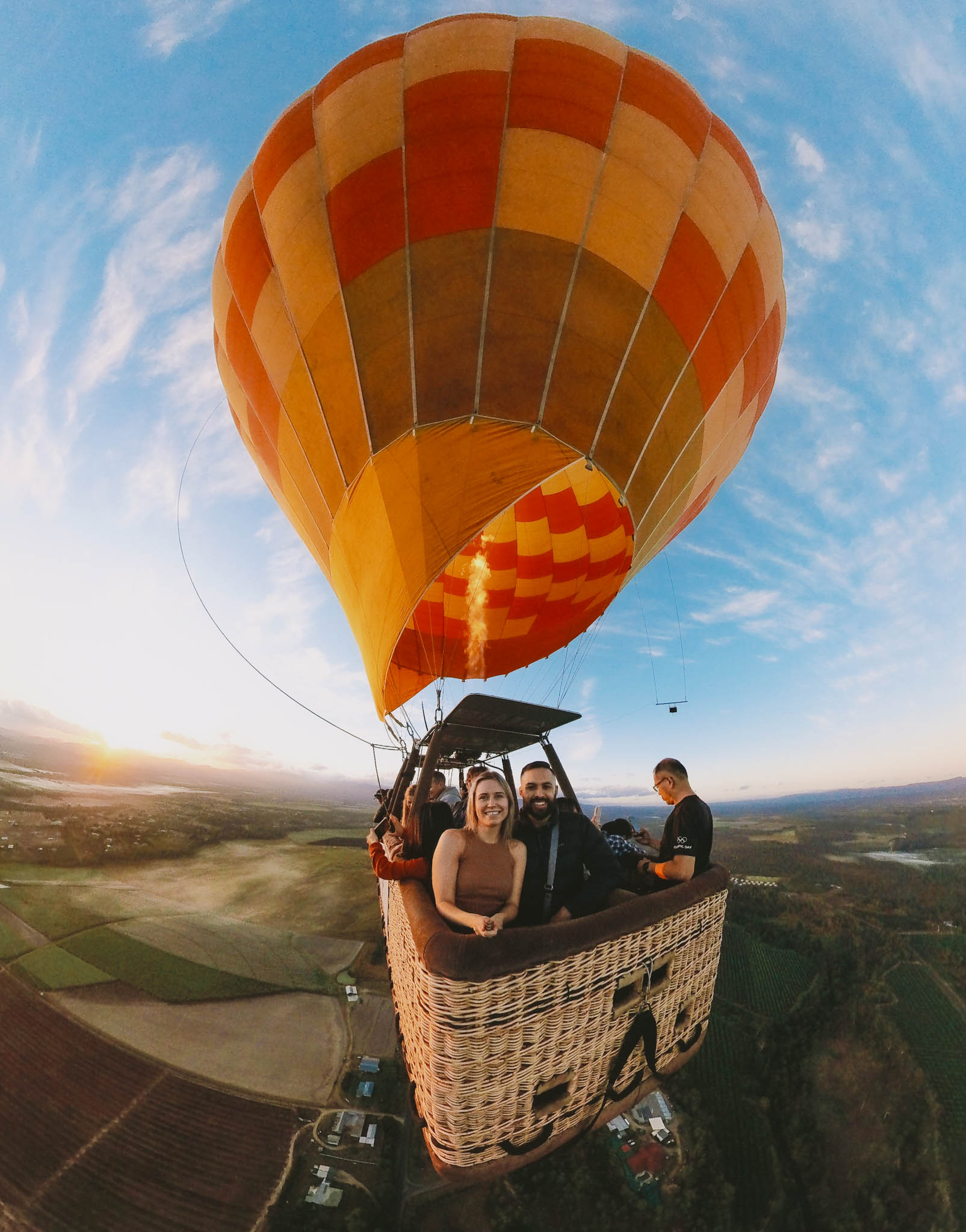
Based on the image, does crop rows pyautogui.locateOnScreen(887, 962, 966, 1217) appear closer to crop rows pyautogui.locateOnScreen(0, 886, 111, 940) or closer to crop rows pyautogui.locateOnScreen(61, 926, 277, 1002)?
crop rows pyautogui.locateOnScreen(61, 926, 277, 1002)

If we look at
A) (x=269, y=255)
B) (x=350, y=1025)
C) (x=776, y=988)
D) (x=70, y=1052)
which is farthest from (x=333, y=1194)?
(x=776, y=988)

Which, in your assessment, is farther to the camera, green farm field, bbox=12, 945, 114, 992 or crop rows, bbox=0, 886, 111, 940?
crop rows, bbox=0, 886, 111, 940

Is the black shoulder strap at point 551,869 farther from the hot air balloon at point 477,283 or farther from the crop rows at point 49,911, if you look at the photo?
the crop rows at point 49,911

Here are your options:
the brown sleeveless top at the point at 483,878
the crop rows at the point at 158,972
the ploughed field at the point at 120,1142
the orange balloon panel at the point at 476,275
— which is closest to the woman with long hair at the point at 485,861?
the brown sleeveless top at the point at 483,878

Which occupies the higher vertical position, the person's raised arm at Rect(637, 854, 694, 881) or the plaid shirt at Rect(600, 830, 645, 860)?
the person's raised arm at Rect(637, 854, 694, 881)

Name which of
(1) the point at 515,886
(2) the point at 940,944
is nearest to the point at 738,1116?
(2) the point at 940,944

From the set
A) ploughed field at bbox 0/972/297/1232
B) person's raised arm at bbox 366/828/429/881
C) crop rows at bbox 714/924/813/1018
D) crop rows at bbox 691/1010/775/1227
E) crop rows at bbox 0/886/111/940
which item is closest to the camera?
person's raised arm at bbox 366/828/429/881

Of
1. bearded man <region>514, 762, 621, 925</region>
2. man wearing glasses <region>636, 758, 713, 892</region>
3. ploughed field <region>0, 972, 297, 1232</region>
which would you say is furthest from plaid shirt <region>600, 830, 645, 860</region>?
ploughed field <region>0, 972, 297, 1232</region>
